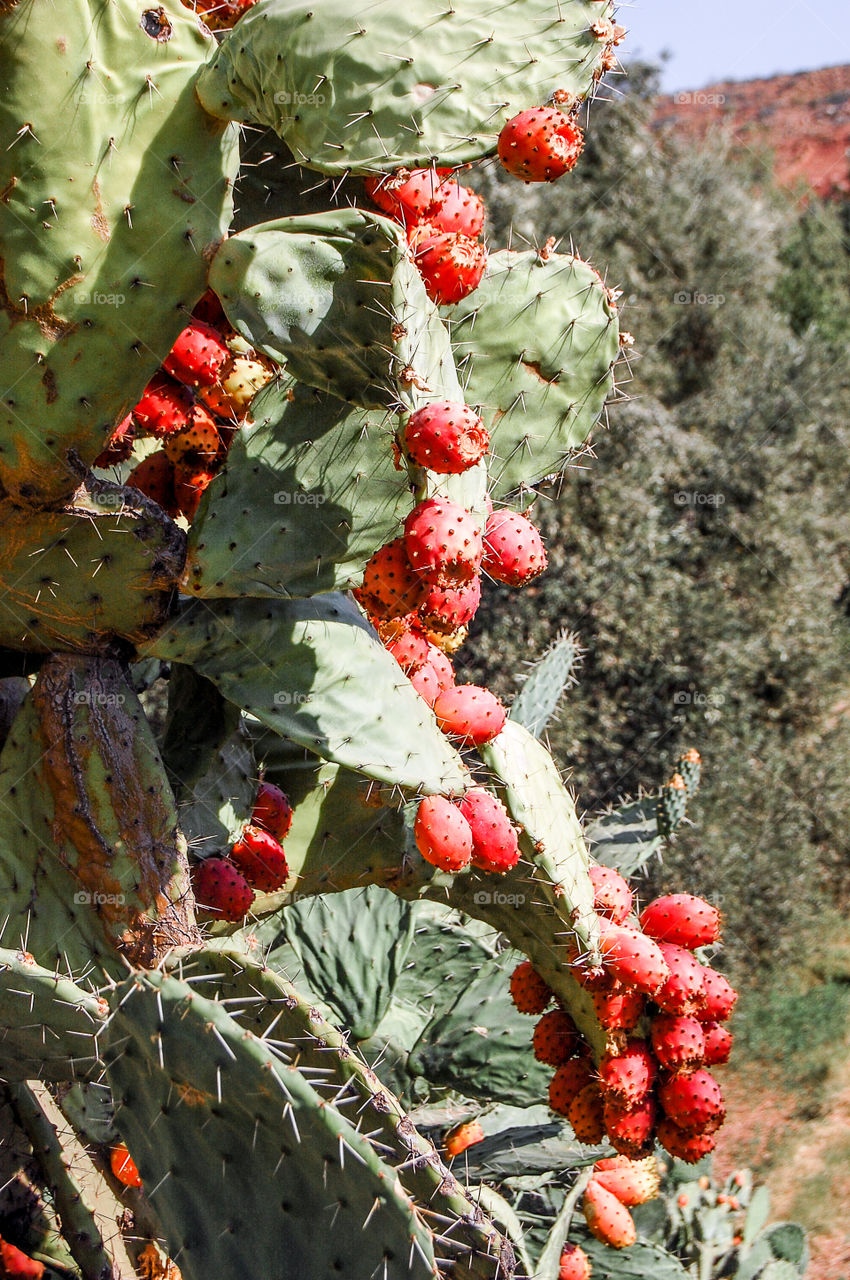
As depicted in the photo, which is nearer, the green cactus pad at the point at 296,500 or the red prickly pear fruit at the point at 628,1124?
the green cactus pad at the point at 296,500

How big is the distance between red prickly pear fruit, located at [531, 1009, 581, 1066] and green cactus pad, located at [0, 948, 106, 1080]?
0.80 meters

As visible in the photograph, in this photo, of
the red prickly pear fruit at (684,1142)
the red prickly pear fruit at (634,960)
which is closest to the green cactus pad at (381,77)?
the red prickly pear fruit at (634,960)

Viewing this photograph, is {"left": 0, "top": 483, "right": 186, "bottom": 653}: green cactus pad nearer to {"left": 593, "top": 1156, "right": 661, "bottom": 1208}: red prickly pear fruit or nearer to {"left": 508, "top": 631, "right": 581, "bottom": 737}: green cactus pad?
{"left": 508, "top": 631, "right": 581, "bottom": 737}: green cactus pad

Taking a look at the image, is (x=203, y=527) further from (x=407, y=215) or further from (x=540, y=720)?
(x=540, y=720)

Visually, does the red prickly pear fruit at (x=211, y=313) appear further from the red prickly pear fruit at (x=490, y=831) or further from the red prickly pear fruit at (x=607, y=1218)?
the red prickly pear fruit at (x=607, y=1218)

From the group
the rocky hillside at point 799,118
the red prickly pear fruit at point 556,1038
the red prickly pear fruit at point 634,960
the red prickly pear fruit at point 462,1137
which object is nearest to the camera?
the red prickly pear fruit at point 634,960

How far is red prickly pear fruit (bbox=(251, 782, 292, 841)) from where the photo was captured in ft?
6.26

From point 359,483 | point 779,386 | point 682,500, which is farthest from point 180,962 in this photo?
point 779,386

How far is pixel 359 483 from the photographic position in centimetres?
153

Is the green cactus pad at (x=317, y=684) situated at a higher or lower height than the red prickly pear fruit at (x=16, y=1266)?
higher

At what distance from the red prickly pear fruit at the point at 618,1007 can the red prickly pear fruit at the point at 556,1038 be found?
166 millimetres

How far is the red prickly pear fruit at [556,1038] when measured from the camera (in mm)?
1926

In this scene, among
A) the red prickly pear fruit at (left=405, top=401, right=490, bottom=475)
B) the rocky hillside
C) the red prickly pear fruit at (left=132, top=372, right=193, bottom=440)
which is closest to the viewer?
the red prickly pear fruit at (left=405, top=401, right=490, bottom=475)

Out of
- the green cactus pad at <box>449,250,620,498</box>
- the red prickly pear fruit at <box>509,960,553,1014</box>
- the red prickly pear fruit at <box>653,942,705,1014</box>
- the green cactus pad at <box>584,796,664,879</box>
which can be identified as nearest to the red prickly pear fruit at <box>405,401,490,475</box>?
the green cactus pad at <box>449,250,620,498</box>
